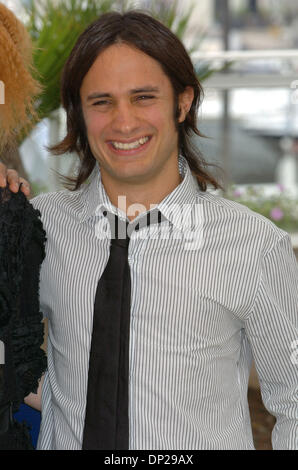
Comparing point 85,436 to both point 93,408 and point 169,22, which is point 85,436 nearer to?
point 93,408

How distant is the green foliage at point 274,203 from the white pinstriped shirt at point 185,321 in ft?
9.15

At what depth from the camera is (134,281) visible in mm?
1571

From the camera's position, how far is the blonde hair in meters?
1.42

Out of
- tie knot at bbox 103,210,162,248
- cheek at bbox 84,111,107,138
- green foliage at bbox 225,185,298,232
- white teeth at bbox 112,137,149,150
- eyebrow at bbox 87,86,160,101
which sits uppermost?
eyebrow at bbox 87,86,160,101

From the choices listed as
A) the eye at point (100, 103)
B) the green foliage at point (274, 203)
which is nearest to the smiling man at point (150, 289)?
the eye at point (100, 103)

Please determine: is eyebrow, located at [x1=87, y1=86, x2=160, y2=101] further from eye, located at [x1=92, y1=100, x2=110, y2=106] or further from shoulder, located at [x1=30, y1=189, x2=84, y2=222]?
shoulder, located at [x1=30, y1=189, x2=84, y2=222]

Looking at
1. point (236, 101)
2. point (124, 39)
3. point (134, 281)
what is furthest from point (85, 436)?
point (236, 101)

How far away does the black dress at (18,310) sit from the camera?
1435mm

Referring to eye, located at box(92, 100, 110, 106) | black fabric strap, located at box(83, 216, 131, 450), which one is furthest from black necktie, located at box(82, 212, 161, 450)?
eye, located at box(92, 100, 110, 106)

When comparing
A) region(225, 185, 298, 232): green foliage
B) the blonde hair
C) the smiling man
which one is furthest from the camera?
region(225, 185, 298, 232): green foliage

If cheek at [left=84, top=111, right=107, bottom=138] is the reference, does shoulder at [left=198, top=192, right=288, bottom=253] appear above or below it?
below

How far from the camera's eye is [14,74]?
4.72 feet

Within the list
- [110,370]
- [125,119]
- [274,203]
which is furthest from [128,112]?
[274,203]

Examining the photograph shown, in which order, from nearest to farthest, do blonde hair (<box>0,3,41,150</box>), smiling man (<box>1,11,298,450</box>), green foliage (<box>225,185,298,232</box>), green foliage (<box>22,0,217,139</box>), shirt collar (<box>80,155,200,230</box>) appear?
blonde hair (<box>0,3,41,150</box>) < smiling man (<box>1,11,298,450</box>) < shirt collar (<box>80,155,200,230</box>) < green foliage (<box>22,0,217,139</box>) < green foliage (<box>225,185,298,232</box>)
